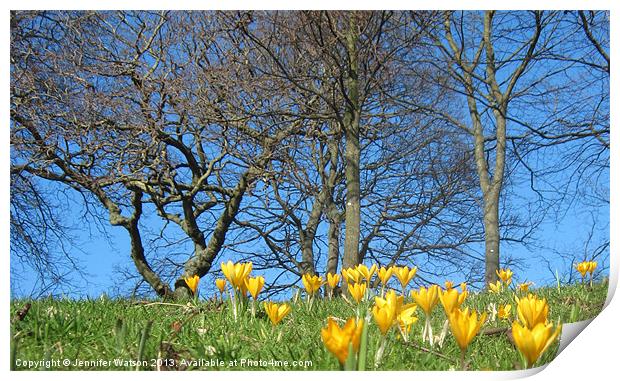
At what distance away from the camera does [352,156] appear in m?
3.67

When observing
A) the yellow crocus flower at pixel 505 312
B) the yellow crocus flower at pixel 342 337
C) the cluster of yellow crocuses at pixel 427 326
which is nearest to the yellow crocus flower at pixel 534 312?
the cluster of yellow crocuses at pixel 427 326

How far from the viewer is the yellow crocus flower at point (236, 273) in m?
1.46

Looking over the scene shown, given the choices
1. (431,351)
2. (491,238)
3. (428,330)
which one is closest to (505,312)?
(428,330)

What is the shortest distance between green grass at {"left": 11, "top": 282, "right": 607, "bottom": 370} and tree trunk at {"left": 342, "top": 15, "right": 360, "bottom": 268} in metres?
1.81

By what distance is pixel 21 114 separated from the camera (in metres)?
2.82

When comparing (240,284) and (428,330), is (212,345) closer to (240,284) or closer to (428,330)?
(240,284)

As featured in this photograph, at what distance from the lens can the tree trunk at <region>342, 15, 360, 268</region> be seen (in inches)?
138

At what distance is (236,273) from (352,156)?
2287 mm

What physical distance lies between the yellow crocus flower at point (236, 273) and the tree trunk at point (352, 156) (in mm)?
1956

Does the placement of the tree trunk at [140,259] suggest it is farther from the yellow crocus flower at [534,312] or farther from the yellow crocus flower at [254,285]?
the yellow crocus flower at [534,312]

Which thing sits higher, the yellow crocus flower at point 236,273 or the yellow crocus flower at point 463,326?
the yellow crocus flower at point 236,273
